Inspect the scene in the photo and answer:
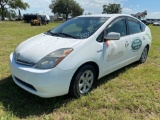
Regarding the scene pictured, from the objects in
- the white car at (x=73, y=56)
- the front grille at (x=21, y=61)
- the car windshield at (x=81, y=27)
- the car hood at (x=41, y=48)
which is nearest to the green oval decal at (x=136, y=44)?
the white car at (x=73, y=56)

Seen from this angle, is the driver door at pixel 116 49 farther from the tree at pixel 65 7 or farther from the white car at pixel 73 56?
the tree at pixel 65 7

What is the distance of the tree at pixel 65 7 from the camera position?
212 feet

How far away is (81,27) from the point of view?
12.7 ft

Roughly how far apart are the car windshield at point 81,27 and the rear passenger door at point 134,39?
0.96 meters

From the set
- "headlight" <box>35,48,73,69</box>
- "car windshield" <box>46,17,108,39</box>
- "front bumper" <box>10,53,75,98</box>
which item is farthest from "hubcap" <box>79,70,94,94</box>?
"car windshield" <box>46,17,108,39</box>

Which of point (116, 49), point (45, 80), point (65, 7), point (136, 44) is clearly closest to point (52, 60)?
point (45, 80)

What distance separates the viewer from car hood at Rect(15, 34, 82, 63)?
2922 mm

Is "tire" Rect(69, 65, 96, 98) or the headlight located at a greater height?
the headlight

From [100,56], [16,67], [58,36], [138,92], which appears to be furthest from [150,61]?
[16,67]

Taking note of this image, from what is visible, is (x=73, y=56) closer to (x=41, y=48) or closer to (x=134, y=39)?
(x=41, y=48)

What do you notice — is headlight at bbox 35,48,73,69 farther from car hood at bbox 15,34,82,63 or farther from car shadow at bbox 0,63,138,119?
car shadow at bbox 0,63,138,119

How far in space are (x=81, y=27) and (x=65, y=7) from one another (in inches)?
2529

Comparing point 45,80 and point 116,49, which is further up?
point 116,49

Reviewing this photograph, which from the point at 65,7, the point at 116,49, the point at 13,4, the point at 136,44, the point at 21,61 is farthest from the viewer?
the point at 65,7
